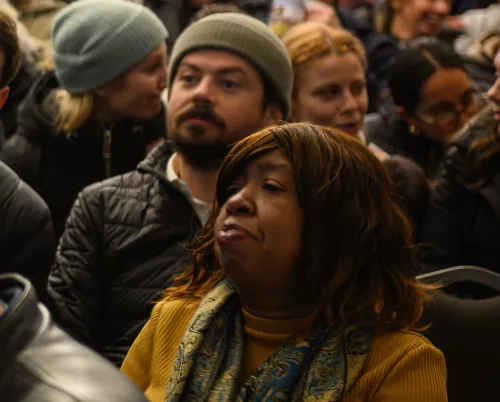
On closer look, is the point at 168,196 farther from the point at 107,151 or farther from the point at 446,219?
the point at 446,219

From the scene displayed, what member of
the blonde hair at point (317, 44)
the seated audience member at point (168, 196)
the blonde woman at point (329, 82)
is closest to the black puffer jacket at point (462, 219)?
the blonde woman at point (329, 82)

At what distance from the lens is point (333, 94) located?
371 cm

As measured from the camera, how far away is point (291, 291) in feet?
6.72

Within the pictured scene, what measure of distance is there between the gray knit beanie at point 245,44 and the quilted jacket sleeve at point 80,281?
0.57m

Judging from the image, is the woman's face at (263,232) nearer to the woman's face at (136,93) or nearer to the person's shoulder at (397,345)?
the person's shoulder at (397,345)

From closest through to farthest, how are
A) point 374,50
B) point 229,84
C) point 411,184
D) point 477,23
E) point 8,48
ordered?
point 8,48, point 229,84, point 411,184, point 374,50, point 477,23

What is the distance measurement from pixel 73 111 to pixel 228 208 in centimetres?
197

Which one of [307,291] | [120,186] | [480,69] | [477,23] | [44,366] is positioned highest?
[44,366]

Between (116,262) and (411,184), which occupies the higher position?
(116,262)

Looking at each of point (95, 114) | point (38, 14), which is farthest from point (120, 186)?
point (38, 14)

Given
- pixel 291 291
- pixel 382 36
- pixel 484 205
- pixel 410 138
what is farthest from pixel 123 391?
pixel 382 36

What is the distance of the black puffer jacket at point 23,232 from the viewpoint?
2.86 meters

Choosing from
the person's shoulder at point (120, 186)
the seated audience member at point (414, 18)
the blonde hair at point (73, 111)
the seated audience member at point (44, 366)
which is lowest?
the seated audience member at point (414, 18)

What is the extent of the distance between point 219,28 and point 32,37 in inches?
90.5
